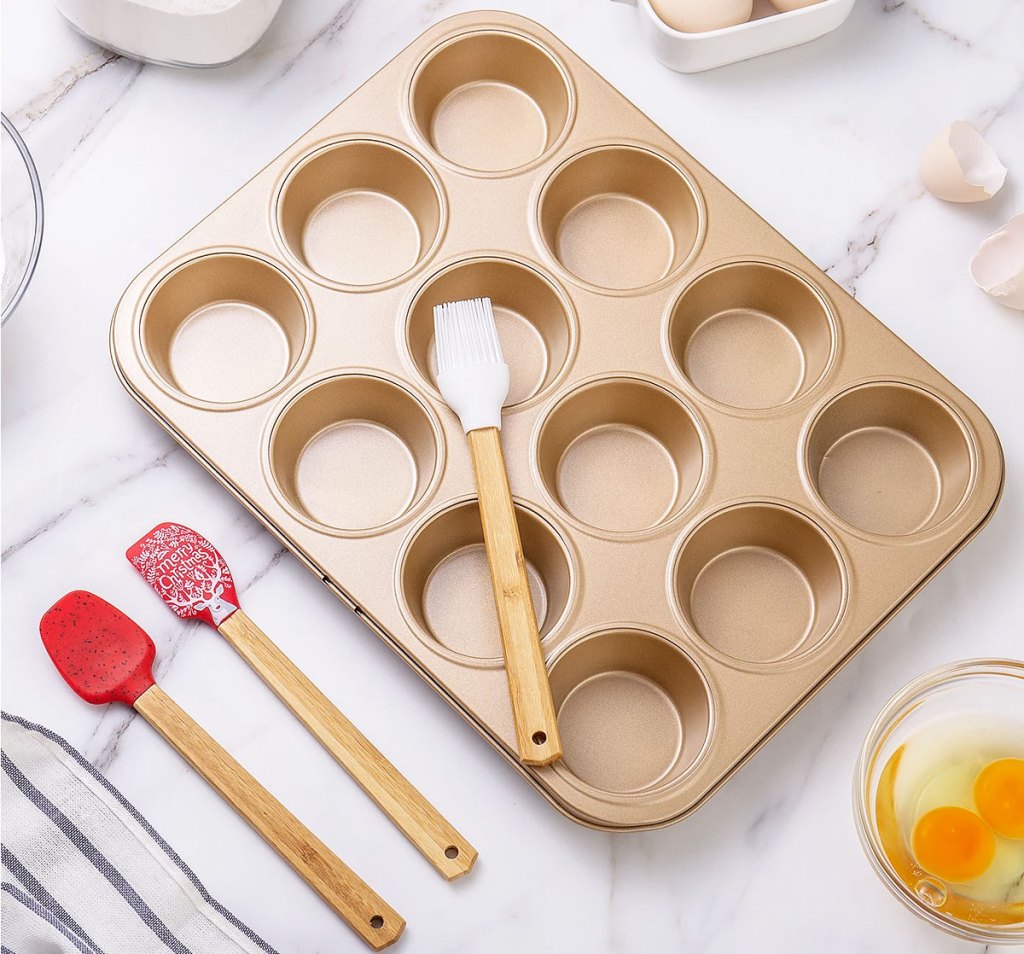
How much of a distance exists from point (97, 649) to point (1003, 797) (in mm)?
998

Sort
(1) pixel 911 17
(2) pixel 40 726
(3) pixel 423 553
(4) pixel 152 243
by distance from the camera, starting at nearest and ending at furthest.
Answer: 1. (2) pixel 40 726
2. (3) pixel 423 553
3. (4) pixel 152 243
4. (1) pixel 911 17

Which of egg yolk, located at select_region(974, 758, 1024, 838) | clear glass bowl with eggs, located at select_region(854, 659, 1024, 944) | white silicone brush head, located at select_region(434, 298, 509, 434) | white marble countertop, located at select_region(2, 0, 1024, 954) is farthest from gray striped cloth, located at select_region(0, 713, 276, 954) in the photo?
egg yolk, located at select_region(974, 758, 1024, 838)

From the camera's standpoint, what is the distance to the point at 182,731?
3.77 feet

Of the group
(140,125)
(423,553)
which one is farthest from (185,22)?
(423,553)

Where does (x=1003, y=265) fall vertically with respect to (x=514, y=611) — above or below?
below

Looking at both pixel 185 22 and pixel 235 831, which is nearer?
pixel 235 831

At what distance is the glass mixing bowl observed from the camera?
1206mm

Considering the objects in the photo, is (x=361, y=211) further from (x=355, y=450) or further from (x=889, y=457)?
(x=889, y=457)

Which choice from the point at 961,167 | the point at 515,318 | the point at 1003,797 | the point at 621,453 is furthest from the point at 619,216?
the point at 1003,797

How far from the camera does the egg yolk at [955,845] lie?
1130 mm

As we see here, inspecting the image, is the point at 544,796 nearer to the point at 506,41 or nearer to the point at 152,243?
the point at 152,243

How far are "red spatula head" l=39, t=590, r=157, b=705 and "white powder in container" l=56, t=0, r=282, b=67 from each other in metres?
0.69

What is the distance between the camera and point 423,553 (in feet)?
3.98

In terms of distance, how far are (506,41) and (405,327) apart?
420 mm
